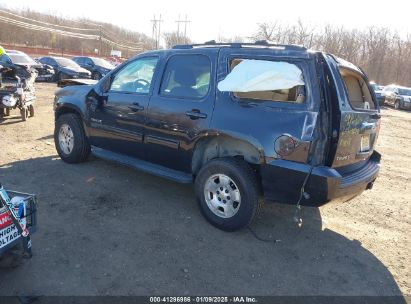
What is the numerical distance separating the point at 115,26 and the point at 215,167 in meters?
135

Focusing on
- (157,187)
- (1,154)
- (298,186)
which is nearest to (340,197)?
(298,186)

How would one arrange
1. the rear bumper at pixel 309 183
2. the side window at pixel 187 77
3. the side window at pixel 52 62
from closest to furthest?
the rear bumper at pixel 309 183 < the side window at pixel 187 77 < the side window at pixel 52 62

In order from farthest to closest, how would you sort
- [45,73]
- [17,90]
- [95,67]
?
[95,67] < [45,73] < [17,90]

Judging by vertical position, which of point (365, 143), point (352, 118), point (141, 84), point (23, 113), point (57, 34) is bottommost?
point (23, 113)

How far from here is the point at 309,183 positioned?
3438 millimetres

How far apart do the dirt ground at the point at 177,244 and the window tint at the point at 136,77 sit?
4.33ft

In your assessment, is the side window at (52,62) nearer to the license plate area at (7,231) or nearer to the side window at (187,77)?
the side window at (187,77)

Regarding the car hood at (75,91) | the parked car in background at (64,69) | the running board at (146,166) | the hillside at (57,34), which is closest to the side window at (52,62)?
the parked car in background at (64,69)

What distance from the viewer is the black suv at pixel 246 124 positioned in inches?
136

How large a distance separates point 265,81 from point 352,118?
36.5 inches

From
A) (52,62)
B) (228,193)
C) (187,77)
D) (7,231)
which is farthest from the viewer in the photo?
(52,62)

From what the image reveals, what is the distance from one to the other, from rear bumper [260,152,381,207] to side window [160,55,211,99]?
1213 millimetres

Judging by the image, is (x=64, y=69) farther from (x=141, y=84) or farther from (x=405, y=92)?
(x=405, y=92)

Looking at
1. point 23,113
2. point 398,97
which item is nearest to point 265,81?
point 23,113
